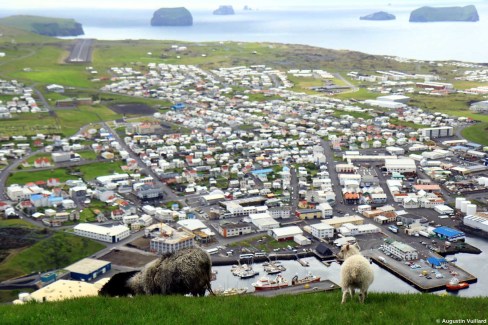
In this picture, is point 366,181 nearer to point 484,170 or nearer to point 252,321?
point 484,170

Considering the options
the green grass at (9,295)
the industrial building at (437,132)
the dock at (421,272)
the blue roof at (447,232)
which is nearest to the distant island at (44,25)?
the industrial building at (437,132)

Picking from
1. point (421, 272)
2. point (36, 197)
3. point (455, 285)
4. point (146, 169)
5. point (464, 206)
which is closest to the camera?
point (455, 285)

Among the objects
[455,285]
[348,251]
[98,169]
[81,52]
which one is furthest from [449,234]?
[81,52]

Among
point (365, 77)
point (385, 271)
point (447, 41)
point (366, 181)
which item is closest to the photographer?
point (385, 271)

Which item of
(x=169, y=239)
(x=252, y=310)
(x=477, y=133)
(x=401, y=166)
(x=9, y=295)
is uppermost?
(x=252, y=310)

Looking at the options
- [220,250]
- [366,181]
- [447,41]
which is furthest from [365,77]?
[447,41]

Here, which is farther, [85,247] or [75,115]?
[75,115]

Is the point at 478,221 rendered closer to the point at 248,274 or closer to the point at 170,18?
the point at 248,274
